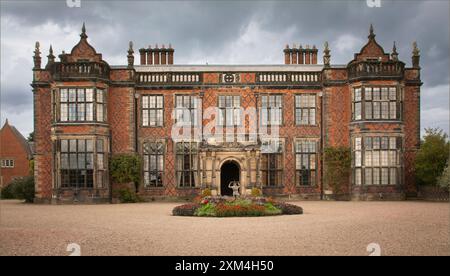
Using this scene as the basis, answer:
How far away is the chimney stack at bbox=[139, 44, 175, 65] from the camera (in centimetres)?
4012

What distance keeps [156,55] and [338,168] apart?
1573 cm

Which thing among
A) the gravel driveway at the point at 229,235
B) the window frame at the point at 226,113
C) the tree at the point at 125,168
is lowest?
the gravel driveway at the point at 229,235

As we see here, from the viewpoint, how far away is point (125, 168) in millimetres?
34469

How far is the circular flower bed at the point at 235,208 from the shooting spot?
2252 centimetres

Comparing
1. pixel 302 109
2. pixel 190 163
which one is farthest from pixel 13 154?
Result: pixel 302 109

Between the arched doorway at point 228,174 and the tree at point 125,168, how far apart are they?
6051 mm

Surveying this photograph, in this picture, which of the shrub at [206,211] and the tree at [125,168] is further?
the tree at [125,168]

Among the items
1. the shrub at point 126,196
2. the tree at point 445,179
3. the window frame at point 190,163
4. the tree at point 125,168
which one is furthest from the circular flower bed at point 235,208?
the tree at point 445,179

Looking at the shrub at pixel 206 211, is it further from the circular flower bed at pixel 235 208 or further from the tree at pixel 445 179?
the tree at pixel 445 179

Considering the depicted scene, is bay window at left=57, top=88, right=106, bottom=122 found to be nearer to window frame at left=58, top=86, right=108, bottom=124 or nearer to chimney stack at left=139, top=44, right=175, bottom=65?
window frame at left=58, top=86, right=108, bottom=124

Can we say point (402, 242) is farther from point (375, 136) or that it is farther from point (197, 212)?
point (375, 136)

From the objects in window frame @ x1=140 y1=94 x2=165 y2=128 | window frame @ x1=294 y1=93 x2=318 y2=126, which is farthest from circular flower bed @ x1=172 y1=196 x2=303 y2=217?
window frame @ x1=294 y1=93 x2=318 y2=126
